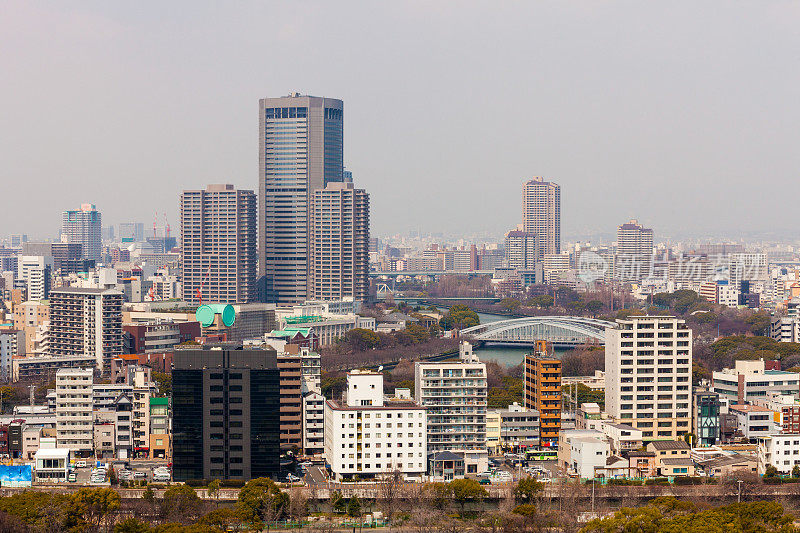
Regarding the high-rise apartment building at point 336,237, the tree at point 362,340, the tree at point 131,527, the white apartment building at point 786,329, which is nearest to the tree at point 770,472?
the tree at point 131,527

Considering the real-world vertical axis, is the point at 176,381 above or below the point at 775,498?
above

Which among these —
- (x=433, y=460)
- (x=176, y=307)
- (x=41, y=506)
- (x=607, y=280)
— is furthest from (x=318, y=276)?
(x=41, y=506)

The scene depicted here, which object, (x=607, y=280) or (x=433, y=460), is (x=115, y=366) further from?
(x=607, y=280)

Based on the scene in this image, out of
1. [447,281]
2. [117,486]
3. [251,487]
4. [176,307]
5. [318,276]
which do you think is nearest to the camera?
[251,487]

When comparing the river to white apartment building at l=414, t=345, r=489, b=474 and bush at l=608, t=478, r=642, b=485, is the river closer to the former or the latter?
white apartment building at l=414, t=345, r=489, b=474

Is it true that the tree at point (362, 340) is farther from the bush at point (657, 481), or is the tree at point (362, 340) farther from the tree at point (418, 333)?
the bush at point (657, 481)

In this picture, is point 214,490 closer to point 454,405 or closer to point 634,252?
point 454,405

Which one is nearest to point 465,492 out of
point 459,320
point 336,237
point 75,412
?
point 75,412

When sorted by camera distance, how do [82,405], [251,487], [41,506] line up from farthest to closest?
[82,405]
[251,487]
[41,506]

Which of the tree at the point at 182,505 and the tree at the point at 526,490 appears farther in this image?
the tree at the point at 526,490
